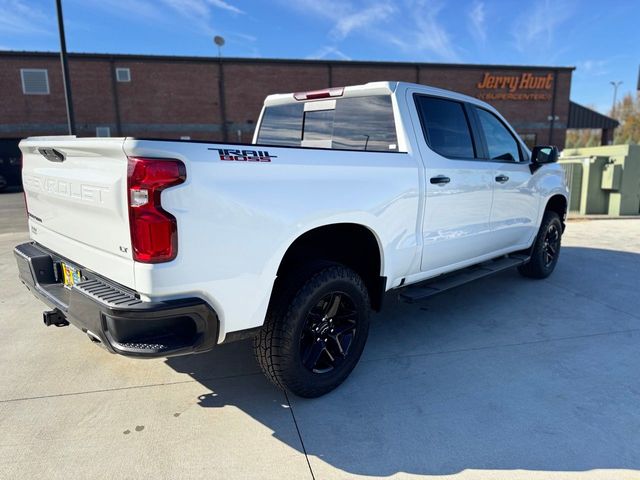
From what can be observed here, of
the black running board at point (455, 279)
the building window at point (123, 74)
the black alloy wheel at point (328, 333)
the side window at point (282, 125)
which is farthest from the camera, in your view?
the building window at point (123, 74)

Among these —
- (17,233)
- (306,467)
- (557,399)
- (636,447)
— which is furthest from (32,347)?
(17,233)

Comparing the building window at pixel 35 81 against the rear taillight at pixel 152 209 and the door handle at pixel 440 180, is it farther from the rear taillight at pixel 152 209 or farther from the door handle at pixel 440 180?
the rear taillight at pixel 152 209

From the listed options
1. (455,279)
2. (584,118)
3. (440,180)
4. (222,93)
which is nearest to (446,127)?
(440,180)

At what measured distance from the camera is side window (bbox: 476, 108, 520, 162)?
445cm

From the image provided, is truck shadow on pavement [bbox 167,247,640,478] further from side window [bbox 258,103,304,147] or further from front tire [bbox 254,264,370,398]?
side window [bbox 258,103,304,147]

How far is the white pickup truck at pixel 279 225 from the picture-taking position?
2.17 metres

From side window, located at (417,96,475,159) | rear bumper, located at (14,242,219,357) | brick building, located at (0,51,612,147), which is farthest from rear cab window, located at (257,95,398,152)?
brick building, located at (0,51,612,147)

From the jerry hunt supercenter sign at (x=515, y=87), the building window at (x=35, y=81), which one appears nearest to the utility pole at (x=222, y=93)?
the building window at (x=35, y=81)

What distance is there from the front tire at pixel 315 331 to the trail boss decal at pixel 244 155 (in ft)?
2.57

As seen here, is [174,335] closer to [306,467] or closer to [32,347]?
[306,467]

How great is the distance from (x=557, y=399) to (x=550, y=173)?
10.9ft

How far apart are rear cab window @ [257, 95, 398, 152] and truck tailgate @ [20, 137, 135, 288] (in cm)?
180

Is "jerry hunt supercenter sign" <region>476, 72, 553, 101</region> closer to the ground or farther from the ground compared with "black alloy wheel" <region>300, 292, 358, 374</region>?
farther from the ground

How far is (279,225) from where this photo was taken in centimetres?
253
